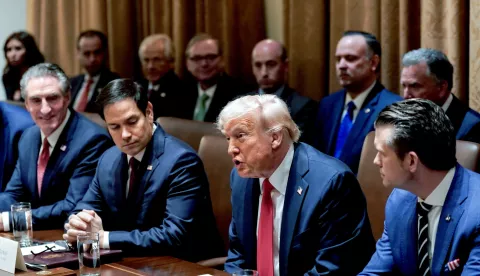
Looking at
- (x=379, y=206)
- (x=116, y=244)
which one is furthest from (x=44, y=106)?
(x=379, y=206)

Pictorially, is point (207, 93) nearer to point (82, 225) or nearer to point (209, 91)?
point (209, 91)

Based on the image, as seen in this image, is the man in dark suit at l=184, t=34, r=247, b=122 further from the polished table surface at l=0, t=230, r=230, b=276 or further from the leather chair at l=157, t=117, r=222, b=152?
the polished table surface at l=0, t=230, r=230, b=276

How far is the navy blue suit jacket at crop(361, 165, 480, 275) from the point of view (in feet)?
8.04

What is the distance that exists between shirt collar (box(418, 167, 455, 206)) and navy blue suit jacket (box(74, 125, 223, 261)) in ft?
3.66

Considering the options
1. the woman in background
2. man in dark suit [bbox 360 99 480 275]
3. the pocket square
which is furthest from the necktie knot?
the woman in background

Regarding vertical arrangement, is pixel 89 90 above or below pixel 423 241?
above

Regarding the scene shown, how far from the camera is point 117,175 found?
11.5 ft

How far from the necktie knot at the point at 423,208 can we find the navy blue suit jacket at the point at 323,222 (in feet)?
0.93

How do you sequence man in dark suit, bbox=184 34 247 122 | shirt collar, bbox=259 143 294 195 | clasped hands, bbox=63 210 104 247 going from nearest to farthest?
shirt collar, bbox=259 143 294 195 < clasped hands, bbox=63 210 104 247 < man in dark suit, bbox=184 34 247 122

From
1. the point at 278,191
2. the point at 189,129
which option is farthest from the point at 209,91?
the point at 278,191

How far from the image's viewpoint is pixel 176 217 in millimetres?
3275

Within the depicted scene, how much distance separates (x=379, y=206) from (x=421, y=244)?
2.22 feet

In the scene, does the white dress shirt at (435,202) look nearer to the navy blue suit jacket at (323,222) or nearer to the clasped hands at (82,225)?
the navy blue suit jacket at (323,222)

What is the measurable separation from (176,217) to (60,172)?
3.08ft
